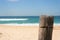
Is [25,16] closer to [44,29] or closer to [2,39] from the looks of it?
[2,39]

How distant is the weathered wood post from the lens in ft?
6.22

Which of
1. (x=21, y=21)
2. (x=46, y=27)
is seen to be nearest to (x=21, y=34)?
(x=46, y=27)

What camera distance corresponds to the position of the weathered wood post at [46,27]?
1.90 meters

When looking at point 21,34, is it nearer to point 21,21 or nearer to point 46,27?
point 46,27

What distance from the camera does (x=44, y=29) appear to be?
6.36ft

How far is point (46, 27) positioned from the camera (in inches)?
76.0

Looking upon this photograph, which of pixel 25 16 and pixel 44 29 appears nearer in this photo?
pixel 44 29

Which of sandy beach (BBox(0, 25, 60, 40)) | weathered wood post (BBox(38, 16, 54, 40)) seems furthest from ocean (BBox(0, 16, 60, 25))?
weathered wood post (BBox(38, 16, 54, 40))

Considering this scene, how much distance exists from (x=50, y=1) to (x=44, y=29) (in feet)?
56.7

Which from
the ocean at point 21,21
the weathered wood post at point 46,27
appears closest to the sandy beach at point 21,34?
the weathered wood post at point 46,27

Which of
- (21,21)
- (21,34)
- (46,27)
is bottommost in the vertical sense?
(21,34)

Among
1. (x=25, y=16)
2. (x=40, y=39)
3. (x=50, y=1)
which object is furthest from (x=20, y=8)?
(x=40, y=39)

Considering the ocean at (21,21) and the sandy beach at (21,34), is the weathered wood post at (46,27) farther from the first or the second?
the ocean at (21,21)

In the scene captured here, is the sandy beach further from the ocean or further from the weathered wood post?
the ocean
